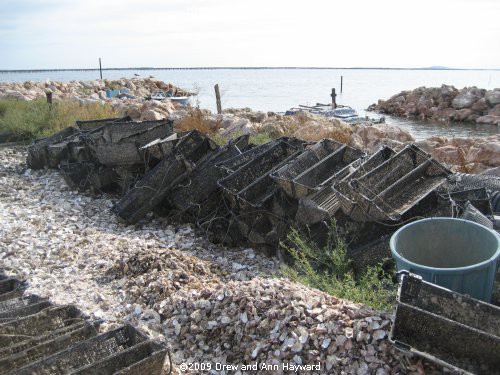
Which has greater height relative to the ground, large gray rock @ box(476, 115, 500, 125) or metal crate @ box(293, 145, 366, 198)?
metal crate @ box(293, 145, 366, 198)

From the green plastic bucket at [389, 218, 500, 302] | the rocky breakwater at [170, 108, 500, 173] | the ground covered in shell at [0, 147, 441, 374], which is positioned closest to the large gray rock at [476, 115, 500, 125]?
the rocky breakwater at [170, 108, 500, 173]

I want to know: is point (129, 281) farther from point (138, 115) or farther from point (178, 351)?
point (138, 115)

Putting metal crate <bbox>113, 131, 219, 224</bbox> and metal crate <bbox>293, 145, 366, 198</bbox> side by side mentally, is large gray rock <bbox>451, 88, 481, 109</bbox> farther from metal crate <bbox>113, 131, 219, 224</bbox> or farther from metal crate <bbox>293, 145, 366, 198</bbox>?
metal crate <bbox>113, 131, 219, 224</bbox>

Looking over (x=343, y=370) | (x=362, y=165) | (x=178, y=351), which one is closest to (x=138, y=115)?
(x=362, y=165)

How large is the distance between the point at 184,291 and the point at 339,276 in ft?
5.14

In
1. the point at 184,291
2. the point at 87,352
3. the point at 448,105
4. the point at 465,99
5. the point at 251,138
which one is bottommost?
the point at 448,105

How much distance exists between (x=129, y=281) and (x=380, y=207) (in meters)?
2.84

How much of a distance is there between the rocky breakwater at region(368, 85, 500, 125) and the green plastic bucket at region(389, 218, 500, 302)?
2499 centimetres

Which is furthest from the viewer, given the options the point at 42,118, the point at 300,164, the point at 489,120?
the point at 489,120

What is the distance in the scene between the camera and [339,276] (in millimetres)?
4789

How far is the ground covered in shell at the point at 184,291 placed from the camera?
128 inches

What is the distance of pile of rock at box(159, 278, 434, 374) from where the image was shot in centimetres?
309

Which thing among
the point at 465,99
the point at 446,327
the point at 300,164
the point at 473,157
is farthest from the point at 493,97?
the point at 446,327

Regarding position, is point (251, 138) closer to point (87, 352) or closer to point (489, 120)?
point (87, 352)
